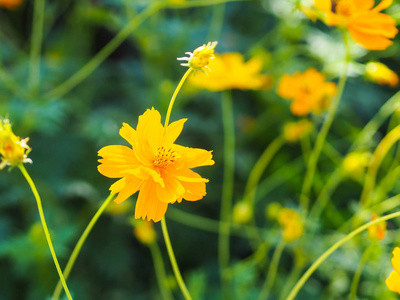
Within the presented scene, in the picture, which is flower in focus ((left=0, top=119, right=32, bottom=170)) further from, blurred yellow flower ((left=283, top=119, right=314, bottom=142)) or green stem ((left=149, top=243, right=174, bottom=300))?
blurred yellow flower ((left=283, top=119, right=314, bottom=142))

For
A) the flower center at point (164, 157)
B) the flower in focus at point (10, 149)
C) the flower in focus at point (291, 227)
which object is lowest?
the flower in focus at point (10, 149)

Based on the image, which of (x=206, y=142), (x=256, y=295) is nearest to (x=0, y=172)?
(x=206, y=142)

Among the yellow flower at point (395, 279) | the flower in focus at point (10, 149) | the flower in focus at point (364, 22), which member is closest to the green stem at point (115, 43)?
the flower in focus at point (364, 22)

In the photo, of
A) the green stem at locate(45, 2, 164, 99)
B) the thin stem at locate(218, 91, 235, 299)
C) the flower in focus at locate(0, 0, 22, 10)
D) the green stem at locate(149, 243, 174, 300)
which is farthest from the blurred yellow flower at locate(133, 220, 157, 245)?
the flower in focus at locate(0, 0, 22, 10)

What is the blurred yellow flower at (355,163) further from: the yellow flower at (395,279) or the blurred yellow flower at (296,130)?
the yellow flower at (395,279)

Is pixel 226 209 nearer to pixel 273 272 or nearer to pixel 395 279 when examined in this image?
pixel 273 272

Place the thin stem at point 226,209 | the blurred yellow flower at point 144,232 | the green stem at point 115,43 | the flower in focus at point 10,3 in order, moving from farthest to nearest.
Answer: the flower in focus at point 10,3 < the thin stem at point 226,209 < the green stem at point 115,43 < the blurred yellow flower at point 144,232

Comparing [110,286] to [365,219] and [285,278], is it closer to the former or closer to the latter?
[285,278]
